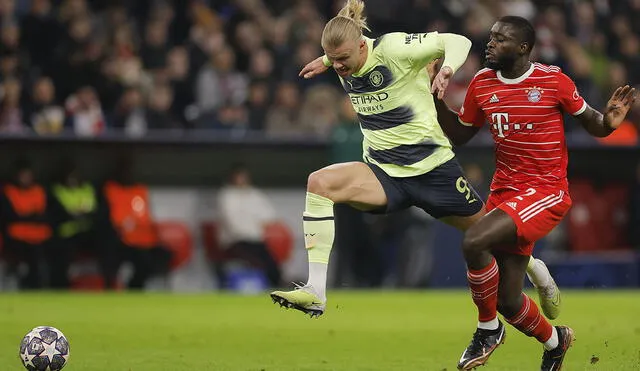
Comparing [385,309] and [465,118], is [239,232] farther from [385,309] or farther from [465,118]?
[465,118]

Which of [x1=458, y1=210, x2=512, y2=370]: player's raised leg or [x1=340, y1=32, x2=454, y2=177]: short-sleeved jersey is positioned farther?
[x1=340, y1=32, x2=454, y2=177]: short-sleeved jersey

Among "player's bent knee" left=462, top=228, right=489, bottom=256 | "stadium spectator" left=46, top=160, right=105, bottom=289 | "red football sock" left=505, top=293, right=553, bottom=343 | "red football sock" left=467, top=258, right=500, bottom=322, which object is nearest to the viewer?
"player's bent knee" left=462, top=228, right=489, bottom=256

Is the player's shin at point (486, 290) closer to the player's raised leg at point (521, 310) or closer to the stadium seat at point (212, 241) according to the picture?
the player's raised leg at point (521, 310)

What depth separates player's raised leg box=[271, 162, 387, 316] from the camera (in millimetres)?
8109

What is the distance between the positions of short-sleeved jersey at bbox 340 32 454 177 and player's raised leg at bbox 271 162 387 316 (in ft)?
0.84

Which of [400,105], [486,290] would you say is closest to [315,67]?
[400,105]

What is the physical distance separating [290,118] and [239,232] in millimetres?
1922

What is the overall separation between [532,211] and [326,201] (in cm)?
135

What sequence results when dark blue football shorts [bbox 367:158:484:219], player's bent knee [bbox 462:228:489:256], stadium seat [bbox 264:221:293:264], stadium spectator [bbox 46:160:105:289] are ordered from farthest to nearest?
1. stadium seat [bbox 264:221:293:264]
2. stadium spectator [bbox 46:160:105:289]
3. dark blue football shorts [bbox 367:158:484:219]
4. player's bent knee [bbox 462:228:489:256]

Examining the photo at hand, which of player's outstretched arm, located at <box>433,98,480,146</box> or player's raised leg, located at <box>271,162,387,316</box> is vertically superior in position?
player's outstretched arm, located at <box>433,98,480,146</box>

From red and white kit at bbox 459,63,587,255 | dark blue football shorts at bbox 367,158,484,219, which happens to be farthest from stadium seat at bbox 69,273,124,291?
red and white kit at bbox 459,63,587,255

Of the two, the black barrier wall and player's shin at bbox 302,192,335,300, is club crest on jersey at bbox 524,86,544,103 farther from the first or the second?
the black barrier wall

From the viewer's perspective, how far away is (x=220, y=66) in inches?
696

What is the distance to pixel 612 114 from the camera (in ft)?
25.6
